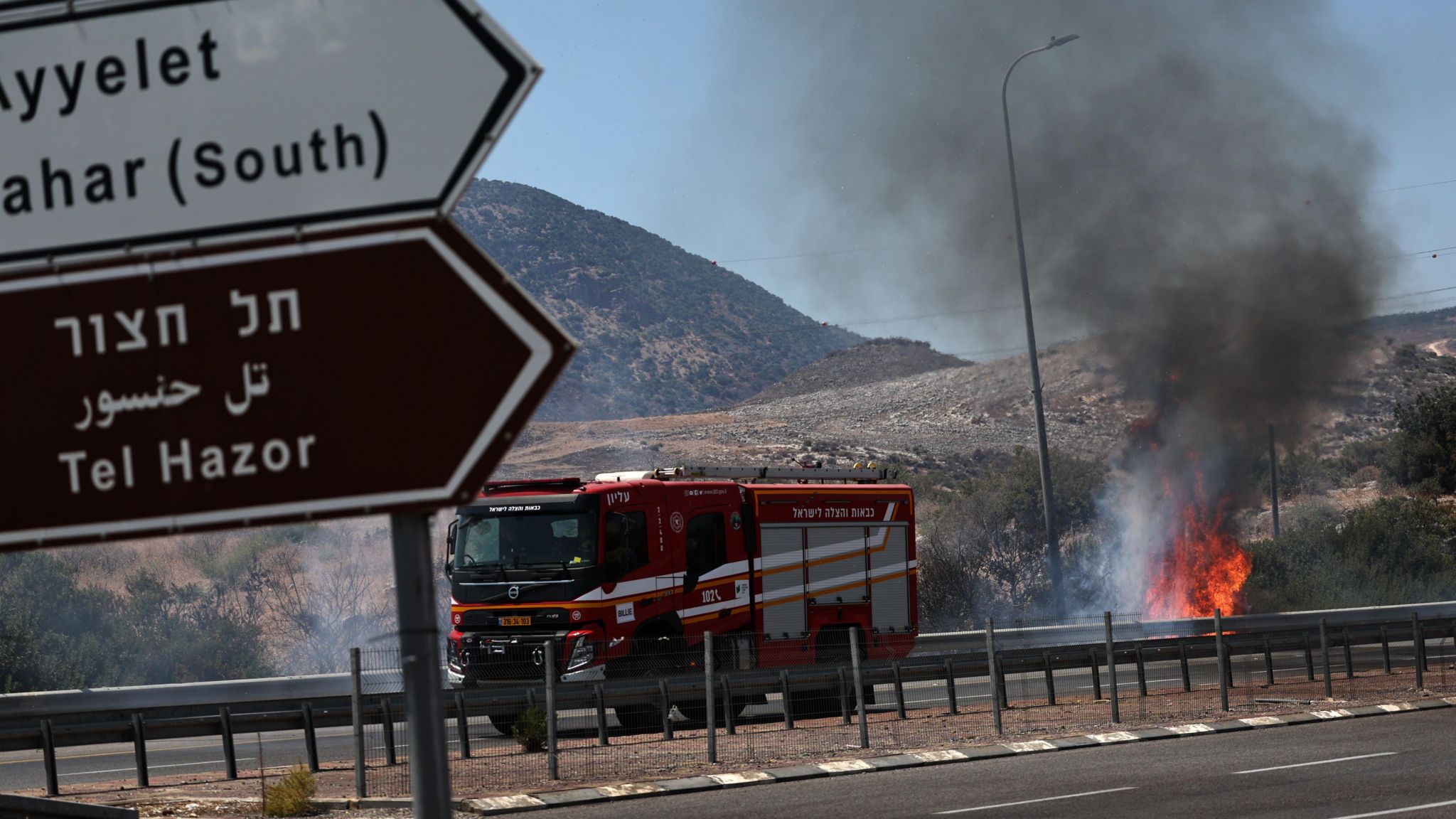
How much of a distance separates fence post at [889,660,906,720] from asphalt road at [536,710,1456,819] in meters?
3.68

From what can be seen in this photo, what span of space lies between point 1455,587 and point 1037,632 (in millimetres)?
19556

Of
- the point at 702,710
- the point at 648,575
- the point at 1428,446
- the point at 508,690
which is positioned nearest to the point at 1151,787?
the point at 702,710

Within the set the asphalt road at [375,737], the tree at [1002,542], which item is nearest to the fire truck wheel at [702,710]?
the asphalt road at [375,737]

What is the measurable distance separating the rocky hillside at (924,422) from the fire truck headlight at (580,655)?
140ft

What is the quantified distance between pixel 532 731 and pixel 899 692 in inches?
238

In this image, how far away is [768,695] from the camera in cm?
2139

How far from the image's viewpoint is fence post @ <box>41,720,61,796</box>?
1500 centimetres

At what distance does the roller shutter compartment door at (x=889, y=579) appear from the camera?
24.0 m

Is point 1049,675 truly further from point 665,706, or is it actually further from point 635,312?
point 635,312

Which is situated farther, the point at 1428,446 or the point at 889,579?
the point at 1428,446

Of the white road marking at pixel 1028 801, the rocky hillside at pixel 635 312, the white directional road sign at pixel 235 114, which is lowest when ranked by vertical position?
the white road marking at pixel 1028 801

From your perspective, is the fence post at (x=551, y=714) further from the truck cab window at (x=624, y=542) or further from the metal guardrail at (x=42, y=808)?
the metal guardrail at (x=42, y=808)

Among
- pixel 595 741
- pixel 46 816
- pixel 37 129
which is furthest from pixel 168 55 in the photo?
pixel 595 741

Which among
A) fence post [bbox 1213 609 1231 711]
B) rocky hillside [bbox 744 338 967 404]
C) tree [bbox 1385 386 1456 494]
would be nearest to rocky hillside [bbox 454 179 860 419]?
rocky hillside [bbox 744 338 967 404]
